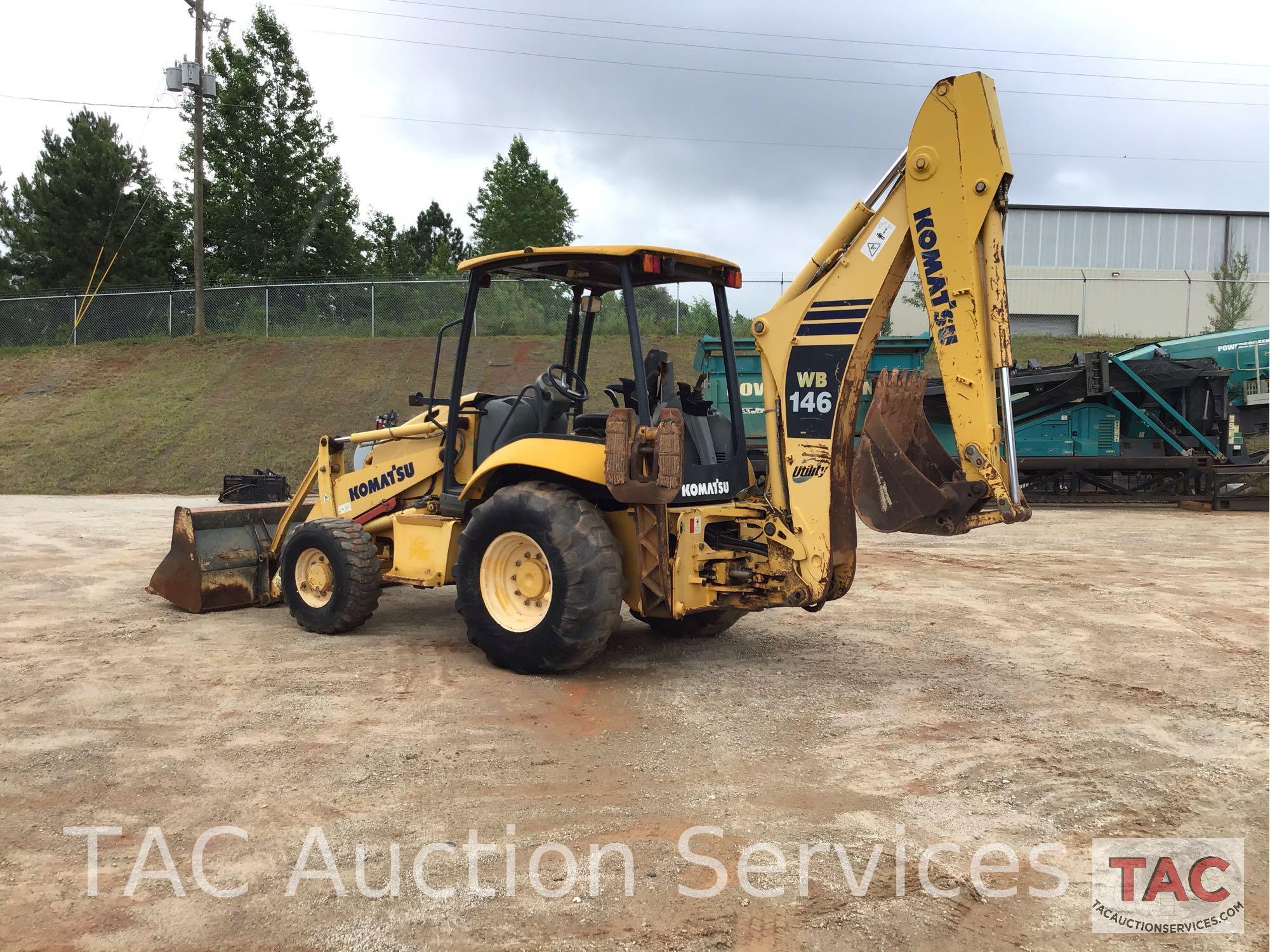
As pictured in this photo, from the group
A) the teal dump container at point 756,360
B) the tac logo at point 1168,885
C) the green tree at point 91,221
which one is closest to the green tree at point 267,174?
the green tree at point 91,221

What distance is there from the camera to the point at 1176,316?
36.9 metres

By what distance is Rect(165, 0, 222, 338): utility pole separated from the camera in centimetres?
2738

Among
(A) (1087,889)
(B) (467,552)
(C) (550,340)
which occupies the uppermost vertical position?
(C) (550,340)

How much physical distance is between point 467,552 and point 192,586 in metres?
2.87

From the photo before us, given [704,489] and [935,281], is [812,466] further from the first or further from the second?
[935,281]

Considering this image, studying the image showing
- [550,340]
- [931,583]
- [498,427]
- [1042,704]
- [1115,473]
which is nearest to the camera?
[1042,704]

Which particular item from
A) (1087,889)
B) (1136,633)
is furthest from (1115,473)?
(1087,889)

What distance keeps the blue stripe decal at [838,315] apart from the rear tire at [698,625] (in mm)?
2168

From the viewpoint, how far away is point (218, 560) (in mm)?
7852

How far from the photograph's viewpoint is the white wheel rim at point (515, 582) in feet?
19.6

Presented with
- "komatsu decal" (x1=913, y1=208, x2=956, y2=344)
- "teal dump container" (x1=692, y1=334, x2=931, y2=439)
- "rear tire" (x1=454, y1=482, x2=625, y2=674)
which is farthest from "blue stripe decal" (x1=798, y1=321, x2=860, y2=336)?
"teal dump container" (x1=692, y1=334, x2=931, y2=439)

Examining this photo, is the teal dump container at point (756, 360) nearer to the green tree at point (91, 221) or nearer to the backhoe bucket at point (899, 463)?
the backhoe bucket at point (899, 463)

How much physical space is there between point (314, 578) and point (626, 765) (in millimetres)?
3428

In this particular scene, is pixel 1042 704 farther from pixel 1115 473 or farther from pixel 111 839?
pixel 1115 473
